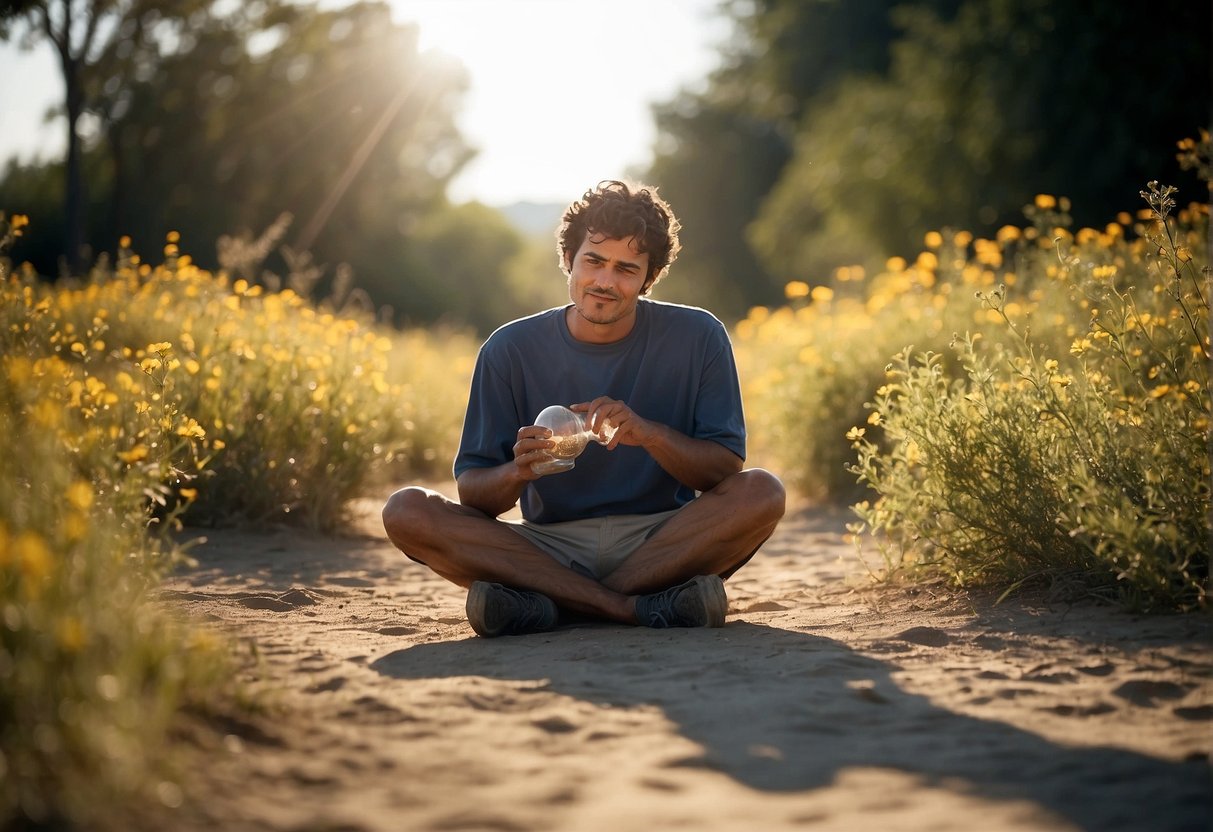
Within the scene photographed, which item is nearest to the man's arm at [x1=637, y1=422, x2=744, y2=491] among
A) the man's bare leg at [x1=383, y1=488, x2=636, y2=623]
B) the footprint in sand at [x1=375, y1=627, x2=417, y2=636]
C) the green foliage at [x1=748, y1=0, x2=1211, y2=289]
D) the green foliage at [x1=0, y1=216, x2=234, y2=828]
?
the man's bare leg at [x1=383, y1=488, x2=636, y2=623]

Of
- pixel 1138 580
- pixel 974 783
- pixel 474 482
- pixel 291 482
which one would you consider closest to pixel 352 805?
pixel 974 783

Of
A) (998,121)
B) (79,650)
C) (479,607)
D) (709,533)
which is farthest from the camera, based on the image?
(998,121)

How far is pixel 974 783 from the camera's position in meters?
2.43

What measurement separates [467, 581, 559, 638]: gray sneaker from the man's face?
971 mm

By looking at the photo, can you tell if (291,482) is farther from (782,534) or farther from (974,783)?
(974,783)

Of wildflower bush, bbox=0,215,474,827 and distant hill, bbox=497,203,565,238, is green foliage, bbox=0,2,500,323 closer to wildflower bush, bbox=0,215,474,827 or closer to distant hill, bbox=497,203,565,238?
wildflower bush, bbox=0,215,474,827

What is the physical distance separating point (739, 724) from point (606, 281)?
177cm

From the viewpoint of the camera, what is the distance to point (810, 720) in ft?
9.39

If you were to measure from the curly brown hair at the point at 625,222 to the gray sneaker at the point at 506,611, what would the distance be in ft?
4.10

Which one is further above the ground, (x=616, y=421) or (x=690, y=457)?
(x=616, y=421)

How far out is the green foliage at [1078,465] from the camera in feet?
11.8

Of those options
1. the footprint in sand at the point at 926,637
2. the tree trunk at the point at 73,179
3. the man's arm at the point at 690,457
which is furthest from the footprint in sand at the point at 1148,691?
the tree trunk at the point at 73,179

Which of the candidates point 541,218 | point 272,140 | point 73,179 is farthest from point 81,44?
point 541,218

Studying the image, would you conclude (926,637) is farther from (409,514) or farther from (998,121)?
(998,121)
